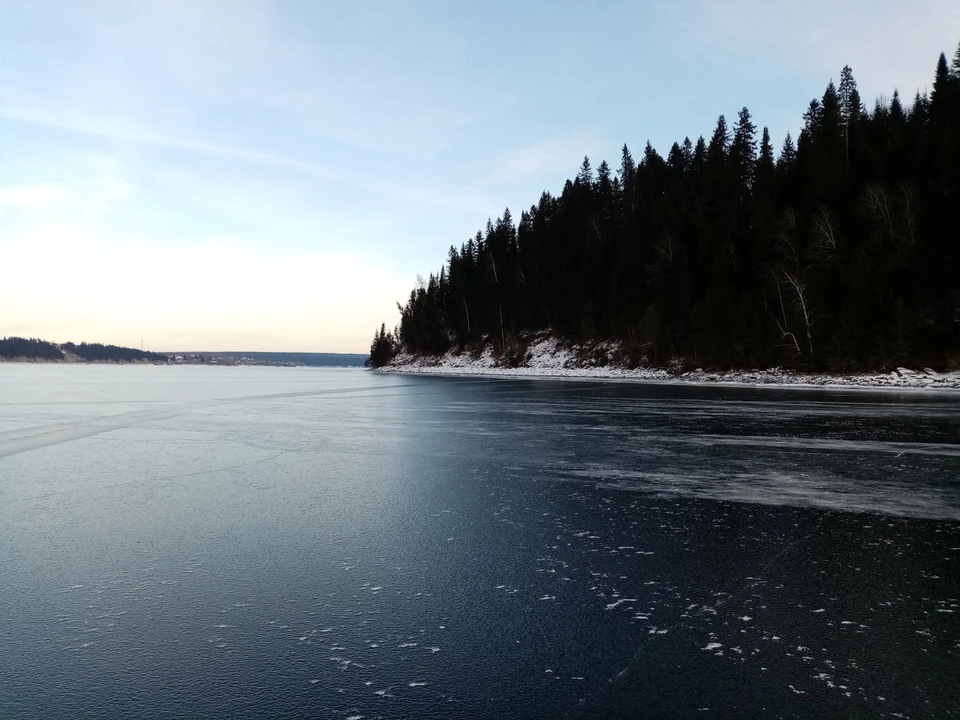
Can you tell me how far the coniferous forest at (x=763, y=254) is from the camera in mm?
47000

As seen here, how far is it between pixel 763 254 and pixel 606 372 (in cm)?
2041

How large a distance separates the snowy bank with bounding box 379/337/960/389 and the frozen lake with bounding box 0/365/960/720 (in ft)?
115

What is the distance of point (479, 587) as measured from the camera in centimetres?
464

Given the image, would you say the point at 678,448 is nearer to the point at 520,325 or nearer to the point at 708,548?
the point at 708,548

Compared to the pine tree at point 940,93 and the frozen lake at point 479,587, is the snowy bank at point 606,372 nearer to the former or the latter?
the frozen lake at point 479,587

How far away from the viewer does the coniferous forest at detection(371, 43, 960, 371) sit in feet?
154

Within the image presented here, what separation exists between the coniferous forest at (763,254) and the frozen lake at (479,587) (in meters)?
42.9

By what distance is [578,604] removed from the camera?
169 inches

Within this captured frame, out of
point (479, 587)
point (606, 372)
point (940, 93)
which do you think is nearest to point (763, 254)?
point (606, 372)

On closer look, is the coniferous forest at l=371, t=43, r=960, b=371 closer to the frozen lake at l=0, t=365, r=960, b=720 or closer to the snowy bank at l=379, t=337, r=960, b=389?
the snowy bank at l=379, t=337, r=960, b=389

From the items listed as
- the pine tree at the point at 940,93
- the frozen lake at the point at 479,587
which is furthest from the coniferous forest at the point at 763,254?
the frozen lake at the point at 479,587

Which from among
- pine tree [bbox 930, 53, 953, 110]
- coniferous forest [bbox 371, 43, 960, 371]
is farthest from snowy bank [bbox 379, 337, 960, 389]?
pine tree [bbox 930, 53, 953, 110]

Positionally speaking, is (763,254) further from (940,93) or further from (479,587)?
(479,587)

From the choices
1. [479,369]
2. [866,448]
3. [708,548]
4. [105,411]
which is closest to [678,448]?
[866,448]
